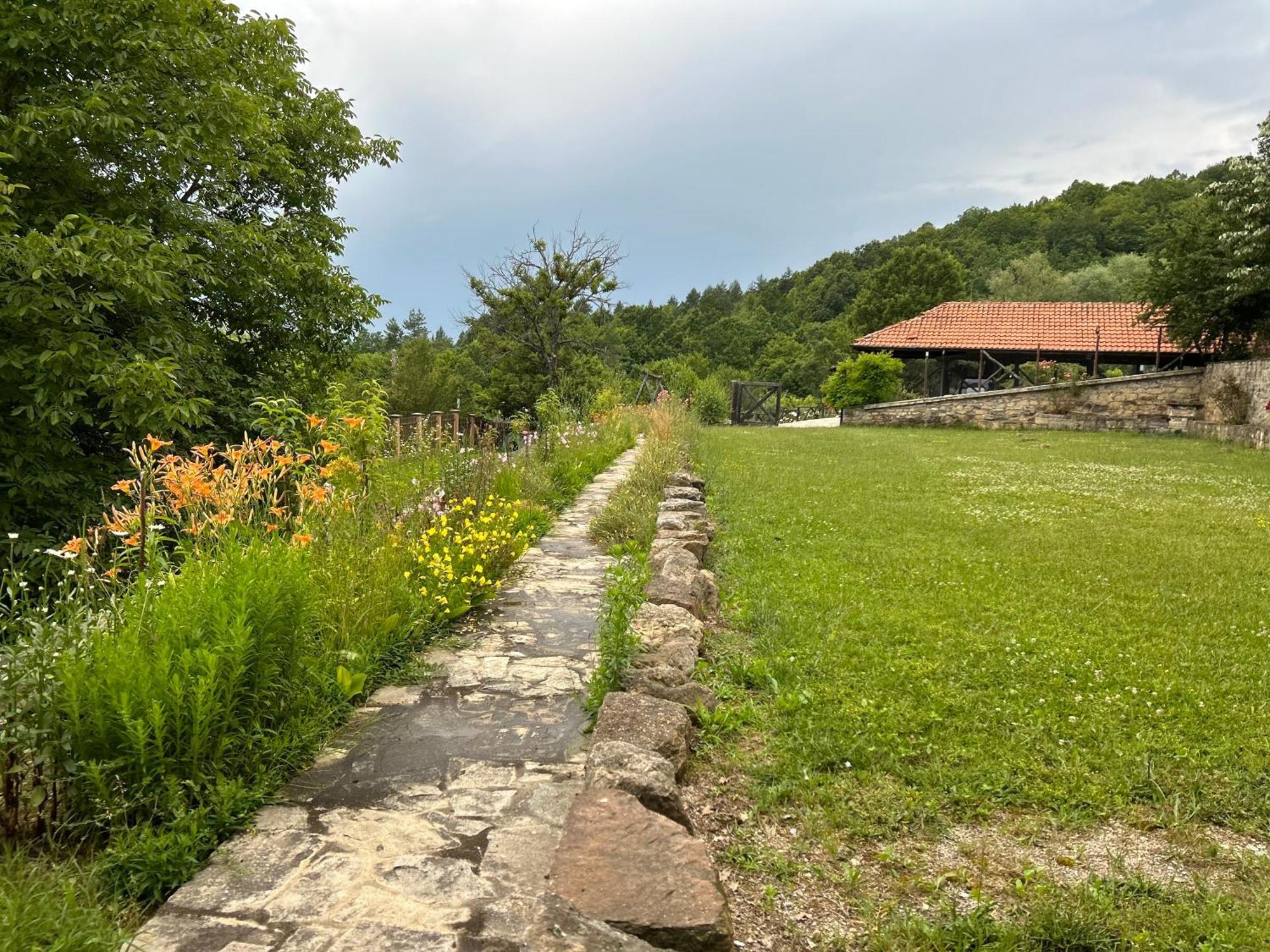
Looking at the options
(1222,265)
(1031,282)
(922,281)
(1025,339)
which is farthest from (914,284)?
(1222,265)

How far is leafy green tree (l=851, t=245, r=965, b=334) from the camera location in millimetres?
38844

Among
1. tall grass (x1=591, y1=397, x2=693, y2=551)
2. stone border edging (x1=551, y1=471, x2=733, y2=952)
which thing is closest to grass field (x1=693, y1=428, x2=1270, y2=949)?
stone border edging (x1=551, y1=471, x2=733, y2=952)

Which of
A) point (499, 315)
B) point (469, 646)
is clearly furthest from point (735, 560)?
point (499, 315)

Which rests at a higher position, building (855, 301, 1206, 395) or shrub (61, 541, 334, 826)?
building (855, 301, 1206, 395)

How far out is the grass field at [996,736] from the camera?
1989 millimetres

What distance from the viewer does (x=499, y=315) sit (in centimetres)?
2566

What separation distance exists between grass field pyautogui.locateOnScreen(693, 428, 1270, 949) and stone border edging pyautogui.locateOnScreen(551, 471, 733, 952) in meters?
0.23

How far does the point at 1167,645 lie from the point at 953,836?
226 centimetres

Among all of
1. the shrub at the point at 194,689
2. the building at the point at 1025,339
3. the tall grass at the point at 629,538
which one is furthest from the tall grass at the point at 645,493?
the building at the point at 1025,339

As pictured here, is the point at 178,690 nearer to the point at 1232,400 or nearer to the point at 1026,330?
the point at 1232,400

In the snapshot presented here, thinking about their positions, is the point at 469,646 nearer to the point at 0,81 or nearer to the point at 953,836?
the point at 953,836

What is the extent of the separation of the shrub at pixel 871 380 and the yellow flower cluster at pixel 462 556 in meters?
18.6

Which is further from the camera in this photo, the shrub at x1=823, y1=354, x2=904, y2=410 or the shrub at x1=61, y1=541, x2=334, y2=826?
the shrub at x1=823, y1=354, x2=904, y2=410

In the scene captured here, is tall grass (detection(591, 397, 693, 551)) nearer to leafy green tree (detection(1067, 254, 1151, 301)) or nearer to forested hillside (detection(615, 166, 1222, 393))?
forested hillside (detection(615, 166, 1222, 393))
